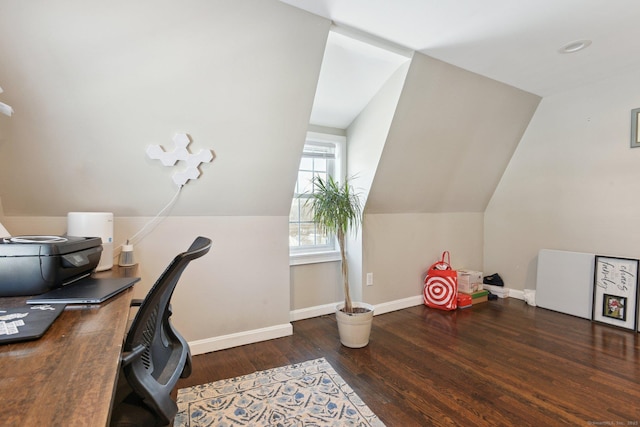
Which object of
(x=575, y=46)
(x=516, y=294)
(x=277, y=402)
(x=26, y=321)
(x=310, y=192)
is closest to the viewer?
(x=26, y=321)

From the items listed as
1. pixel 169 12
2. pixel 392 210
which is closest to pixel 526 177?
pixel 392 210

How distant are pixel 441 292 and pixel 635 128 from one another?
2.30 metres

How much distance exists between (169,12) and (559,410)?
2975 mm

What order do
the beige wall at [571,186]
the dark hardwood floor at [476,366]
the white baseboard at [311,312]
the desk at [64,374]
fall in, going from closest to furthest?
the desk at [64,374], the dark hardwood floor at [476,366], the beige wall at [571,186], the white baseboard at [311,312]

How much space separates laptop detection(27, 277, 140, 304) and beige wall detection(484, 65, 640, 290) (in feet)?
13.0

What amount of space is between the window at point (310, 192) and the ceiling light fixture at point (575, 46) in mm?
1924

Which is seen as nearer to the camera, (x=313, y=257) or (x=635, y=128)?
(x=635, y=128)

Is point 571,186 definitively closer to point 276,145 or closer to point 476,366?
point 476,366

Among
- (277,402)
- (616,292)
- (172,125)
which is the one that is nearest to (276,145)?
(172,125)

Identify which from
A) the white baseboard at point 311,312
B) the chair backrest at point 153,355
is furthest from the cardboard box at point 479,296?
the chair backrest at point 153,355

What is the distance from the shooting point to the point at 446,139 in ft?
9.98

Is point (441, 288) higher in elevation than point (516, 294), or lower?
higher

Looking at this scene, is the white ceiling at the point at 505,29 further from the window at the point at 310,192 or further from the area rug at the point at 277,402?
the area rug at the point at 277,402

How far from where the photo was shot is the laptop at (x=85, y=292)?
1.04m
